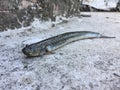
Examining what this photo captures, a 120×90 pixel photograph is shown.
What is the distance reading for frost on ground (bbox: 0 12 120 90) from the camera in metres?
1.26

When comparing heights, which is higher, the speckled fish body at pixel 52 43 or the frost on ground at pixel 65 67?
the speckled fish body at pixel 52 43

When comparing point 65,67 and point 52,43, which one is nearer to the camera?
point 65,67

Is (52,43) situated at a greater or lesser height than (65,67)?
greater

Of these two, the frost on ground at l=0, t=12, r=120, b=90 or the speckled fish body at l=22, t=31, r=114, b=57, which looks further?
the speckled fish body at l=22, t=31, r=114, b=57

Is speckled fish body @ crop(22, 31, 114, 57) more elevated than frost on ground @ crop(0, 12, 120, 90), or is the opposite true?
speckled fish body @ crop(22, 31, 114, 57)

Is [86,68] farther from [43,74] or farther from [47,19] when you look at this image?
[47,19]

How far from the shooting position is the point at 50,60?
166 cm

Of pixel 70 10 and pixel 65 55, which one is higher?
pixel 70 10

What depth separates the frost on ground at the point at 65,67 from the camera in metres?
1.26

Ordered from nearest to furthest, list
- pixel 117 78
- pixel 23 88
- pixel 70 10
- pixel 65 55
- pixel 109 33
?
pixel 23 88 < pixel 117 78 < pixel 65 55 < pixel 109 33 < pixel 70 10

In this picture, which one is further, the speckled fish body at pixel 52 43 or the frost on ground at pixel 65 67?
the speckled fish body at pixel 52 43

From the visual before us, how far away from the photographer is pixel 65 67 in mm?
1512

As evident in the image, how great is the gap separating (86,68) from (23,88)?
542 mm

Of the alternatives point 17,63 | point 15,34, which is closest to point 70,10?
point 15,34
